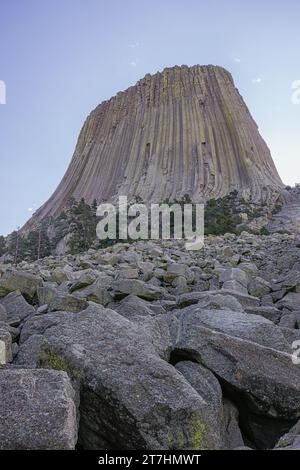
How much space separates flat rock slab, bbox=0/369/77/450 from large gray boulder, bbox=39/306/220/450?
5.3 inches

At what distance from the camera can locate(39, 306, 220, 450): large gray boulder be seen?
178cm

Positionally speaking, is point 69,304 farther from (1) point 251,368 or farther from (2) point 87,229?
(2) point 87,229

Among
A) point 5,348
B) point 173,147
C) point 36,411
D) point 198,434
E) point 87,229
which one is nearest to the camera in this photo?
point 36,411

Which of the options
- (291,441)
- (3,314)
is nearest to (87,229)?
(3,314)

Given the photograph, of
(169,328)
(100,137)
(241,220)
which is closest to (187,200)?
(241,220)

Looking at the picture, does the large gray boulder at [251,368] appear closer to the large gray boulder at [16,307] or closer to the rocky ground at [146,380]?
the rocky ground at [146,380]

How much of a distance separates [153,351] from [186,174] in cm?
2846

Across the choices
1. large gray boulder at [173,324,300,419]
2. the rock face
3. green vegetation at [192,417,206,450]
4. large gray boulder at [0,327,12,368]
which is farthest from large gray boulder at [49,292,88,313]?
the rock face

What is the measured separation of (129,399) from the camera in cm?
183

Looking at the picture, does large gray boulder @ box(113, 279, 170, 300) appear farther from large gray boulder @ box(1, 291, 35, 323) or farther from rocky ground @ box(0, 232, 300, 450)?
large gray boulder @ box(1, 291, 35, 323)

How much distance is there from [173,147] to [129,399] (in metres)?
31.1

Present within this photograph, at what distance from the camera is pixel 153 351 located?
7.32 feet

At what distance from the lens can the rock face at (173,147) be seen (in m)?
29.9
